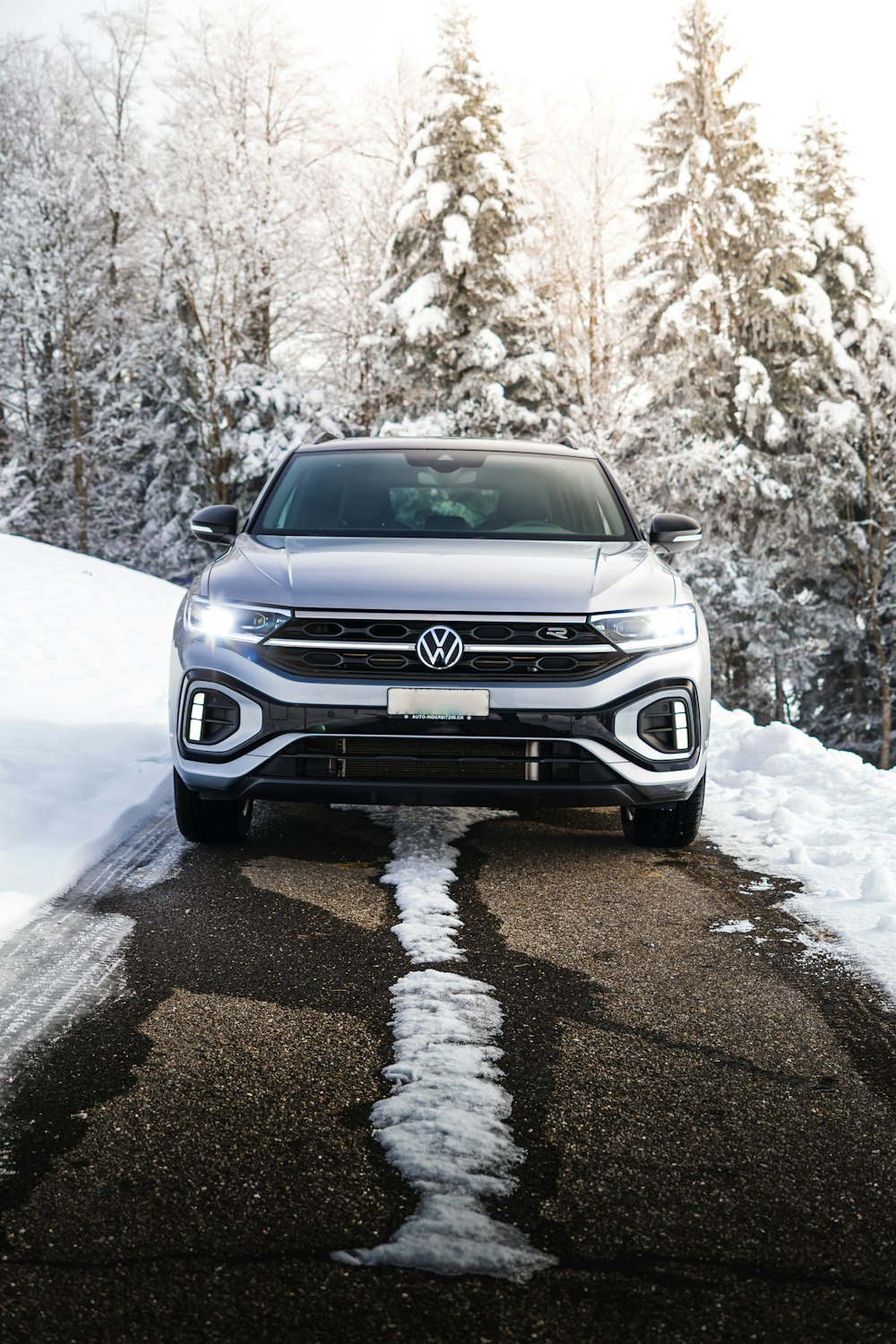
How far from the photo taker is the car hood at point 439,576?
4656mm

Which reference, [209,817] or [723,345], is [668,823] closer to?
[209,817]

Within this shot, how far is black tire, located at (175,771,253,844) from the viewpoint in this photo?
505cm

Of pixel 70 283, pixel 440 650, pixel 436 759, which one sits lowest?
pixel 436 759

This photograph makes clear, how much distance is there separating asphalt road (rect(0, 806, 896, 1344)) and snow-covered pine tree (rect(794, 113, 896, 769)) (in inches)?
934

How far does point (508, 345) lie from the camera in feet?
84.1

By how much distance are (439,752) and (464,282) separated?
22.0m

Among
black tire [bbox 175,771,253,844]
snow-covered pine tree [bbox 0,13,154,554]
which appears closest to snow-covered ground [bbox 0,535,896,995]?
black tire [bbox 175,771,253,844]

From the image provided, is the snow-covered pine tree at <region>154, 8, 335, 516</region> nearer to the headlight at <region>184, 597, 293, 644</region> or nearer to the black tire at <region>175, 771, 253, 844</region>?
the black tire at <region>175, 771, 253, 844</region>

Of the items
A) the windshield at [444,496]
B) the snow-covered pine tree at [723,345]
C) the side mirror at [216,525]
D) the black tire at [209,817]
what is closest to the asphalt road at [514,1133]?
the black tire at [209,817]

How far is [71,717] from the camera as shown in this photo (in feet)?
26.3

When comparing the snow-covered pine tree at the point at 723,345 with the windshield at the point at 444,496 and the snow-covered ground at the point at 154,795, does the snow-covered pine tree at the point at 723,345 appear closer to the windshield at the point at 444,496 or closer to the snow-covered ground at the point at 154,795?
the snow-covered ground at the point at 154,795

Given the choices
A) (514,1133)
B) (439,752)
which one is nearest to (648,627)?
(439,752)

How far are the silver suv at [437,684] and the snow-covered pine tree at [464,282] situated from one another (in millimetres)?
20481

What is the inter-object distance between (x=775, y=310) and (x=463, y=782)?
23.7 metres
